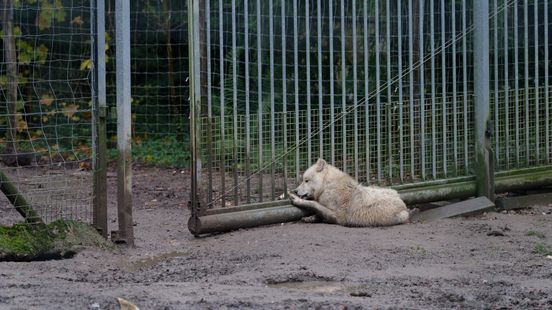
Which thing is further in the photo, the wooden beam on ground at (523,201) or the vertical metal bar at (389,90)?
the wooden beam on ground at (523,201)

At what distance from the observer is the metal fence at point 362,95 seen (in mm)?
8547

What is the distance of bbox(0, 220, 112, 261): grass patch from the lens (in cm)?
719

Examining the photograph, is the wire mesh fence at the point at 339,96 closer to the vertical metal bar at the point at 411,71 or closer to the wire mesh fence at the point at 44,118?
the vertical metal bar at the point at 411,71

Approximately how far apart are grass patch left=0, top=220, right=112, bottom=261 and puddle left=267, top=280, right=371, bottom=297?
190cm

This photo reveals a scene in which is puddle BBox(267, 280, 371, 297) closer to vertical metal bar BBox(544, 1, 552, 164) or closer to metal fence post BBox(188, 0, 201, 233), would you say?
metal fence post BBox(188, 0, 201, 233)

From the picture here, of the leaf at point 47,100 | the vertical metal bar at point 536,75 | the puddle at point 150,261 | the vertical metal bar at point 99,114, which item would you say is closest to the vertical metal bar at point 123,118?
the vertical metal bar at point 99,114

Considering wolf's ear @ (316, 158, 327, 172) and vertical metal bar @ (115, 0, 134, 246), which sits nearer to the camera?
vertical metal bar @ (115, 0, 134, 246)

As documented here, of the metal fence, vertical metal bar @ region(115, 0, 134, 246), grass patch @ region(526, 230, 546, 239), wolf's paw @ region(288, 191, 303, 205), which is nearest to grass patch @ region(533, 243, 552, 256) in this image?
grass patch @ region(526, 230, 546, 239)

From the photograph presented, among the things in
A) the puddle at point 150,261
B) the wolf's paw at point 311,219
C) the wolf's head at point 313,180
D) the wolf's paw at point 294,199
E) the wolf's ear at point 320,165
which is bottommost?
the puddle at point 150,261

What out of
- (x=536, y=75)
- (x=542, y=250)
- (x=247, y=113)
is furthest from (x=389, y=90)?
(x=542, y=250)

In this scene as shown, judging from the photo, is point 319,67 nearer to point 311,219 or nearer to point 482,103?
point 311,219

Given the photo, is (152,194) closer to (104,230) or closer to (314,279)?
(104,230)

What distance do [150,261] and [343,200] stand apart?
2.28m

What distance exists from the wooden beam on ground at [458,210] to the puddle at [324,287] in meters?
3.00
